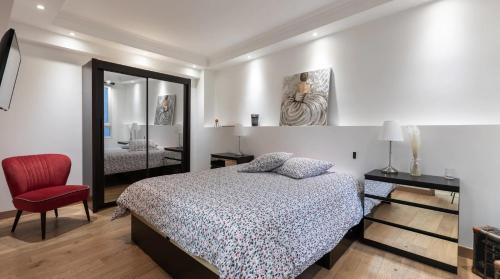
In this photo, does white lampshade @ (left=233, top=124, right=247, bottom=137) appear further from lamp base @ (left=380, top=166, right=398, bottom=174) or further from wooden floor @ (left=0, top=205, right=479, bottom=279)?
lamp base @ (left=380, top=166, right=398, bottom=174)

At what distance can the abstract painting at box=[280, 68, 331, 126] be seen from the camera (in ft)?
11.0

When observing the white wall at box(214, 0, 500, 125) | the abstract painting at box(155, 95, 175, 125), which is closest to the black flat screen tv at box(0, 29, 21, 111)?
the abstract painting at box(155, 95, 175, 125)

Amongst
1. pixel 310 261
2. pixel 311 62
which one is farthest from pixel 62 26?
pixel 310 261

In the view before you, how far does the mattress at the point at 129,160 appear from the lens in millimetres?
3663

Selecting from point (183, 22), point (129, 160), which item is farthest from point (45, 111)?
point (183, 22)

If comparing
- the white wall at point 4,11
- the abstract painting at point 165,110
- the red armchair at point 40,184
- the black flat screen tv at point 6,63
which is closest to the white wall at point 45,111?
the red armchair at point 40,184

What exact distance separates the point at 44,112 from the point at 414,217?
16.1 ft

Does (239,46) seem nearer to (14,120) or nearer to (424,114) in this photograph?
(424,114)

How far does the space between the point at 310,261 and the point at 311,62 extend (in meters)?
2.83

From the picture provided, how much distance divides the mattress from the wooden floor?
106 cm

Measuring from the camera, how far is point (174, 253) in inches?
76.3

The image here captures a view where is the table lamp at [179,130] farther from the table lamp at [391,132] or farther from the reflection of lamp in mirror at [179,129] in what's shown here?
the table lamp at [391,132]

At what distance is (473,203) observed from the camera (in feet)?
7.43

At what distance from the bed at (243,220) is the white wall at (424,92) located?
800mm
